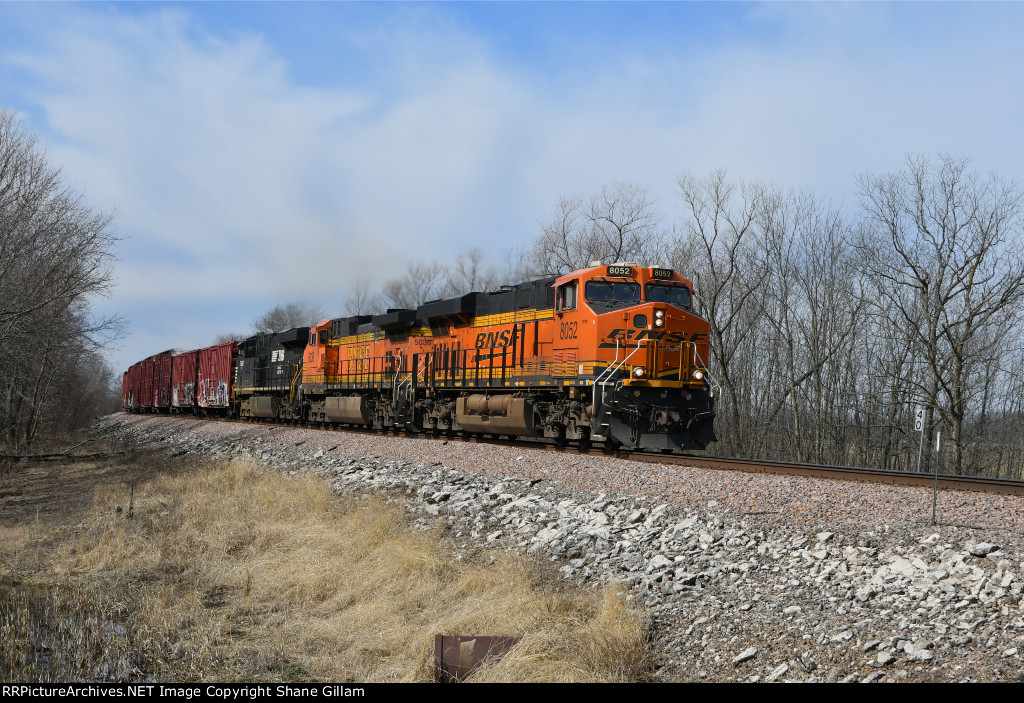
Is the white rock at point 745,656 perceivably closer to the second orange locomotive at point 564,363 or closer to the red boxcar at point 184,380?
the second orange locomotive at point 564,363

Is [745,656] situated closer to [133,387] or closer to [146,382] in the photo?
[146,382]

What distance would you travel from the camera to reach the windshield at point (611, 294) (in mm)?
15047

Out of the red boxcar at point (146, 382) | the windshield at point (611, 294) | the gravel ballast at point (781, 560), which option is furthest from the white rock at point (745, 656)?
the red boxcar at point (146, 382)

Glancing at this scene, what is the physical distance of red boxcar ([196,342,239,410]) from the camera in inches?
1511

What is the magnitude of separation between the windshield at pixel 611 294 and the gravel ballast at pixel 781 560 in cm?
395

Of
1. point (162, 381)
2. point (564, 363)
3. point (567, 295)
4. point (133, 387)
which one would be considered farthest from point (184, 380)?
point (564, 363)

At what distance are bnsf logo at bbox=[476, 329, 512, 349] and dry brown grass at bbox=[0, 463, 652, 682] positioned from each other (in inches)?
224

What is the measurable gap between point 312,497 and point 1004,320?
2221 cm

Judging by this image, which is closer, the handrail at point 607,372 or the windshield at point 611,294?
the handrail at point 607,372

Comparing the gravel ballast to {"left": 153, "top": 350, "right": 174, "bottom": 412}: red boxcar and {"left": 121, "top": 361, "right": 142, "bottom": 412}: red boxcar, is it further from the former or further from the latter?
{"left": 121, "top": 361, "right": 142, "bottom": 412}: red boxcar

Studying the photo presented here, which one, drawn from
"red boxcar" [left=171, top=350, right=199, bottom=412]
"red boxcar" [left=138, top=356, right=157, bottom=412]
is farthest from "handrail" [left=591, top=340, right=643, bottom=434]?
"red boxcar" [left=138, top=356, right=157, bottom=412]

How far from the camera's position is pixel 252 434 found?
25.7 metres

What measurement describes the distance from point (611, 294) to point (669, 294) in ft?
4.39
